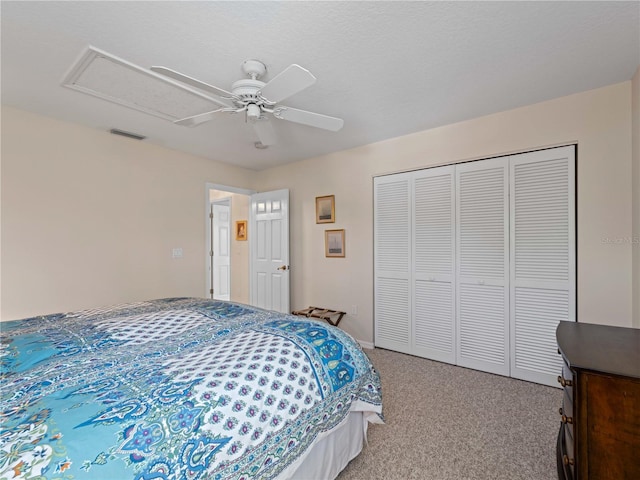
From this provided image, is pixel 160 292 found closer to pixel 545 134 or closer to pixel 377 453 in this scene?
pixel 377 453

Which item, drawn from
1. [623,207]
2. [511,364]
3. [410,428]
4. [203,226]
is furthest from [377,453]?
[203,226]


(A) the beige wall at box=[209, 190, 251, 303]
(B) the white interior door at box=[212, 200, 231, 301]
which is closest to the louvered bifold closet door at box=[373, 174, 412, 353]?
(A) the beige wall at box=[209, 190, 251, 303]

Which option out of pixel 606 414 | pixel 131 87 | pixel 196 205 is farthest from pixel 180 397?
pixel 196 205

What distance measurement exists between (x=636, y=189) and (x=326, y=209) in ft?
9.37

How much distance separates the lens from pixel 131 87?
7.13 ft

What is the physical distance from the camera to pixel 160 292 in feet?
11.8

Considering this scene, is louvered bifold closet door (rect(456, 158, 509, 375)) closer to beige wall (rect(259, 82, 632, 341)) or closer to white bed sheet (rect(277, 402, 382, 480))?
beige wall (rect(259, 82, 632, 341))

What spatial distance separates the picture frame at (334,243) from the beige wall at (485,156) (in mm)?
80

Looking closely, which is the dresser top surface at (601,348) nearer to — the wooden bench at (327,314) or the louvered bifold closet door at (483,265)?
the louvered bifold closet door at (483,265)

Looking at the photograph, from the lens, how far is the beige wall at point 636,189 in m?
2.10

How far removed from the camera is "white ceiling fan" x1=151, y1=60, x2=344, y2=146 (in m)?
1.58

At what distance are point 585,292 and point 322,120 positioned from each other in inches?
97.8

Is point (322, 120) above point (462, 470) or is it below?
above

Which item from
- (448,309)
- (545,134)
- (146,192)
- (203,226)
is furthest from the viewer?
(203,226)
